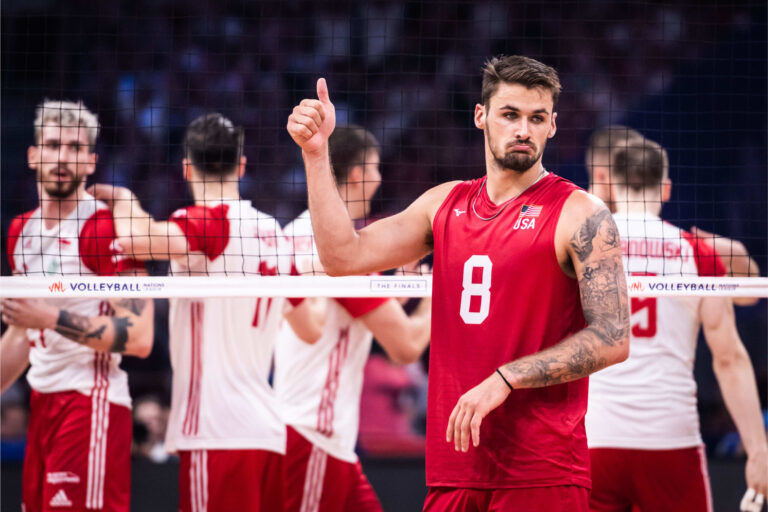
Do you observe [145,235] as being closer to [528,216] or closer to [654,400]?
[528,216]

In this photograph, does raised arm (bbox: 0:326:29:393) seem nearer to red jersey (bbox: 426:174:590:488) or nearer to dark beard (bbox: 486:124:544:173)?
red jersey (bbox: 426:174:590:488)

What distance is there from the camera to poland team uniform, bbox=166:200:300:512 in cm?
527

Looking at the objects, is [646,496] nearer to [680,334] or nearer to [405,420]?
[680,334]

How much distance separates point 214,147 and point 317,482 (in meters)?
1.94

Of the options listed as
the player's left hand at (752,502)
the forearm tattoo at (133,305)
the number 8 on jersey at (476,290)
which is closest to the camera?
the number 8 on jersey at (476,290)

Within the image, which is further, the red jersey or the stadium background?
the stadium background

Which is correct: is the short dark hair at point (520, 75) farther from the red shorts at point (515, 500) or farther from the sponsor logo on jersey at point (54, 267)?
the sponsor logo on jersey at point (54, 267)

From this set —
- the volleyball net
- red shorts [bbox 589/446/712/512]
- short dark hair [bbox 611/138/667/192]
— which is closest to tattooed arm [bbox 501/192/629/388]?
red shorts [bbox 589/446/712/512]

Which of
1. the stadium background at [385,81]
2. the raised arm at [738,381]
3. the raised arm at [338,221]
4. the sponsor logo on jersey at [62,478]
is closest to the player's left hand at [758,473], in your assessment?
the raised arm at [738,381]

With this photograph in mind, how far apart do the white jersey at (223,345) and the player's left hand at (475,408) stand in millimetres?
2143

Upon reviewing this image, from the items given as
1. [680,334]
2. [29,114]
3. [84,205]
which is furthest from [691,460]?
[29,114]

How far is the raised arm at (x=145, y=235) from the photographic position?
5.30 m

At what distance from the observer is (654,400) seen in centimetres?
542

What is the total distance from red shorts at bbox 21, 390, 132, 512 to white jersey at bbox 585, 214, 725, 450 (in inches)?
102
